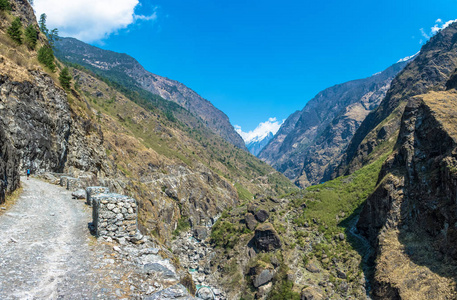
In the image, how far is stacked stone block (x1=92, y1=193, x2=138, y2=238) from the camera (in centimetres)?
1033

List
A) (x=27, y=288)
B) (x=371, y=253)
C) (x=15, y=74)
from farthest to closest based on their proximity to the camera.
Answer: (x=371, y=253), (x=15, y=74), (x=27, y=288)

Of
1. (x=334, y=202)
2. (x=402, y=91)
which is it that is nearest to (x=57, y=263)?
(x=334, y=202)

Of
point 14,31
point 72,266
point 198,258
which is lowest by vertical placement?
point 198,258

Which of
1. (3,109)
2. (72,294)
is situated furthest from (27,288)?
(3,109)

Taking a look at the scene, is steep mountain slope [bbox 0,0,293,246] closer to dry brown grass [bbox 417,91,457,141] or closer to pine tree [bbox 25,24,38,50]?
pine tree [bbox 25,24,38,50]

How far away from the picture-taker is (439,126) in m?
43.6

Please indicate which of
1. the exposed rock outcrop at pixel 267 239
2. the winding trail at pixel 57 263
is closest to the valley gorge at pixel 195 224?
the winding trail at pixel 57 263

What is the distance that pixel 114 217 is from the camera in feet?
34.4

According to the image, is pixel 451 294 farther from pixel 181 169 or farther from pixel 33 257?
pixel 181 169

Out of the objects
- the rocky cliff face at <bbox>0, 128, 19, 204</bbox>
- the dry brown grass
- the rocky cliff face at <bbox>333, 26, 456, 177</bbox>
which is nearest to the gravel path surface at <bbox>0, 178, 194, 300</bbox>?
the rocky cliff face at <bbox>0, 128, 19, 204</bbox>

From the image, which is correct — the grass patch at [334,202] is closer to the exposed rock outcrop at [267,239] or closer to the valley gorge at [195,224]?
the valley gorge at [195,224]

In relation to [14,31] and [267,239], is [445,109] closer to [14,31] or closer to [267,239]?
[267,239]

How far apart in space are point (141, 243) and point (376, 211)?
54562 mm

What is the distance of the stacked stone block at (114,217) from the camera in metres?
10.3
